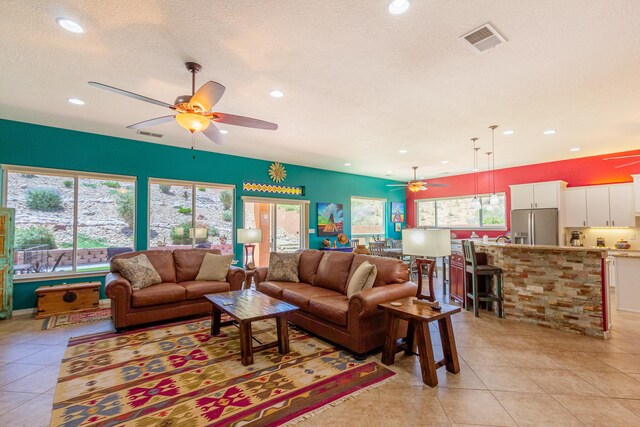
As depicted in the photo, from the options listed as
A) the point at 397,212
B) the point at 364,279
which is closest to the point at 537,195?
the point at 397,212

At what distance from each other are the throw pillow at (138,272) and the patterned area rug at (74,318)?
0.86m

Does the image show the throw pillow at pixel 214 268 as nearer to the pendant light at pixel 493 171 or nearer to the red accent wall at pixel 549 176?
the pendant light at pixel 493 171

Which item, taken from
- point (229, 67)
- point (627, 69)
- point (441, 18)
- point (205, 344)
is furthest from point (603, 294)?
point (229, 67)

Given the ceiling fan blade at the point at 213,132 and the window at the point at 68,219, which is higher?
the ceiling fan blade at the point at 213,132

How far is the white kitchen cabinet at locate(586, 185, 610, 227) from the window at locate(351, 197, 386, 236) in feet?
16.4

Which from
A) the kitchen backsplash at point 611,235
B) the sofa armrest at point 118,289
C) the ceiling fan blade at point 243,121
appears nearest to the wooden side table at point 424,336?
the ceiling fan blade at point 243,121

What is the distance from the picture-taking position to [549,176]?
6992mm

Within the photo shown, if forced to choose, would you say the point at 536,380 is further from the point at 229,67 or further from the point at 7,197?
the point at 7,197

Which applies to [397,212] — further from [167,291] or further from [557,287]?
[167,291]

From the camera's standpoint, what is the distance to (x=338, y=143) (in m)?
5.46

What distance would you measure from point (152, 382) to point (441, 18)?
12.3ft

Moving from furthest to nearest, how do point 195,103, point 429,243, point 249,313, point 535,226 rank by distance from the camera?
1. point 535,226
2. point 429,243
3. point 249,313
4. point 195,103

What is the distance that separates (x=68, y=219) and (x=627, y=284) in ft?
29.3

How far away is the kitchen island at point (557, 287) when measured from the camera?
3.49 meters
